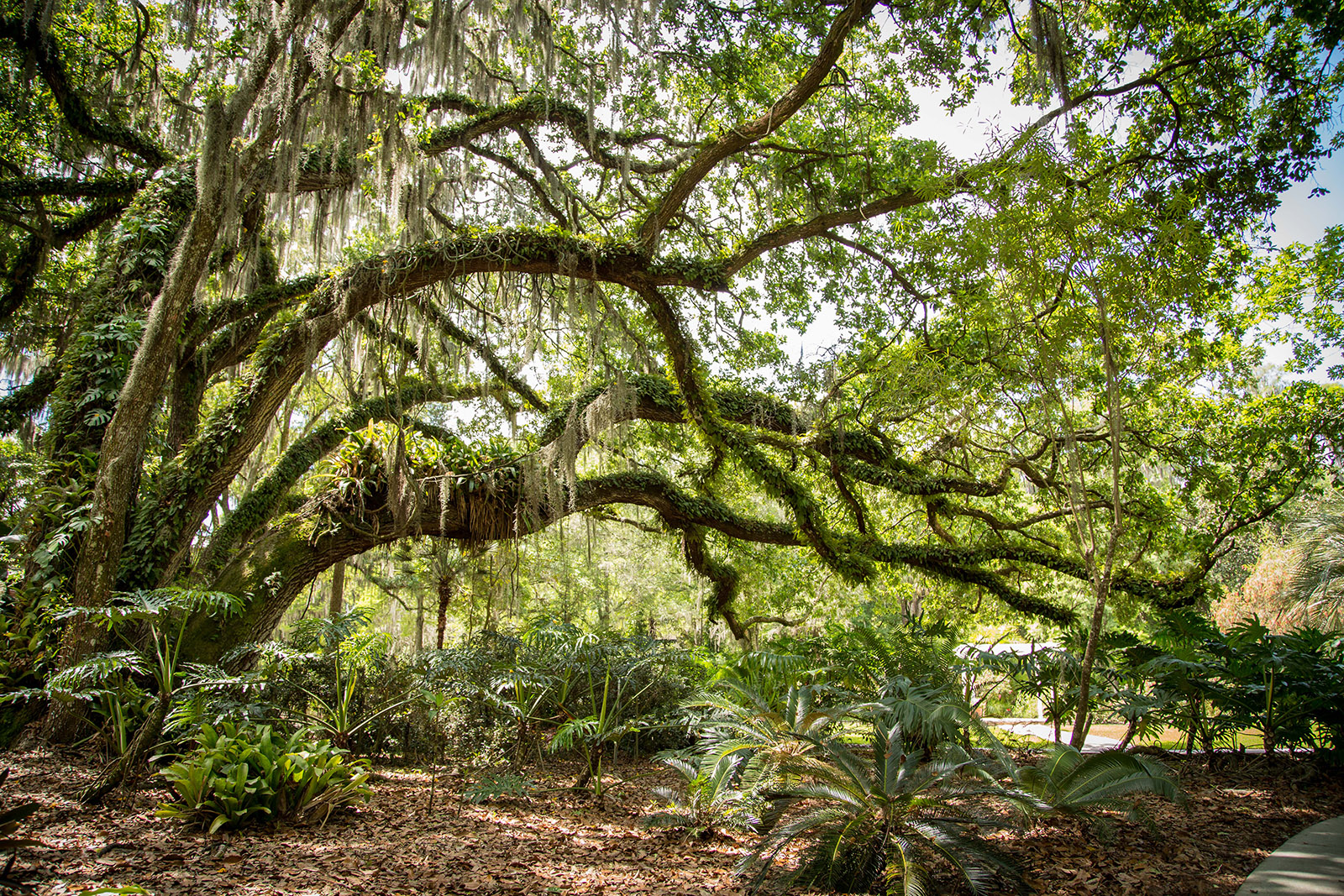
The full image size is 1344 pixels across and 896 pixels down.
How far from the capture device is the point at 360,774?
4.10m

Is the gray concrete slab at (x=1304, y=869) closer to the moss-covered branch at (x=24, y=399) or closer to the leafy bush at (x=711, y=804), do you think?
the leafy bush at (x=711, y=804)

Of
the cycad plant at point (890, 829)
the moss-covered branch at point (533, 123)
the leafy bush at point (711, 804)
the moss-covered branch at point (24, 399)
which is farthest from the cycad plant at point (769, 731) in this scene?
the moss-covered branch at point (24, 399)

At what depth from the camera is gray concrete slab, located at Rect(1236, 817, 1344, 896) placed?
2.50 meters

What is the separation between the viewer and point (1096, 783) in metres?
3.28

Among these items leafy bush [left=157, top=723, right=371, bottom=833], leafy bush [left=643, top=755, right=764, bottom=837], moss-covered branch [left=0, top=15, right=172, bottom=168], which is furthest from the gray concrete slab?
moss-covered branch [left=0, top=15, right=172, bottom=168]

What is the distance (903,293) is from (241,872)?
737cm

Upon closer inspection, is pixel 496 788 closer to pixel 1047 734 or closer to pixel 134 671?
pixel 134 671

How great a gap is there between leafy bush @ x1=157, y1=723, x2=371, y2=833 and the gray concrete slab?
4.38m


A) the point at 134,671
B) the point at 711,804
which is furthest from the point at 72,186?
the point at 711,804

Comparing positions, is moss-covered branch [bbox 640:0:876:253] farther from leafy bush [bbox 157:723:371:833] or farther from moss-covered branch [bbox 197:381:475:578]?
leafy bush [bbox 157:723:371:833]

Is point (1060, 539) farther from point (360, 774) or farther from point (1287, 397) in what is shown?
point (360, 774)

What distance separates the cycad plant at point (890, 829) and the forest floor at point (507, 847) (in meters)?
0.35

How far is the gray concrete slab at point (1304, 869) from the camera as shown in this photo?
250 centimetres

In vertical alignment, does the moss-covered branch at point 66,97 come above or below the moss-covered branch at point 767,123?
above
